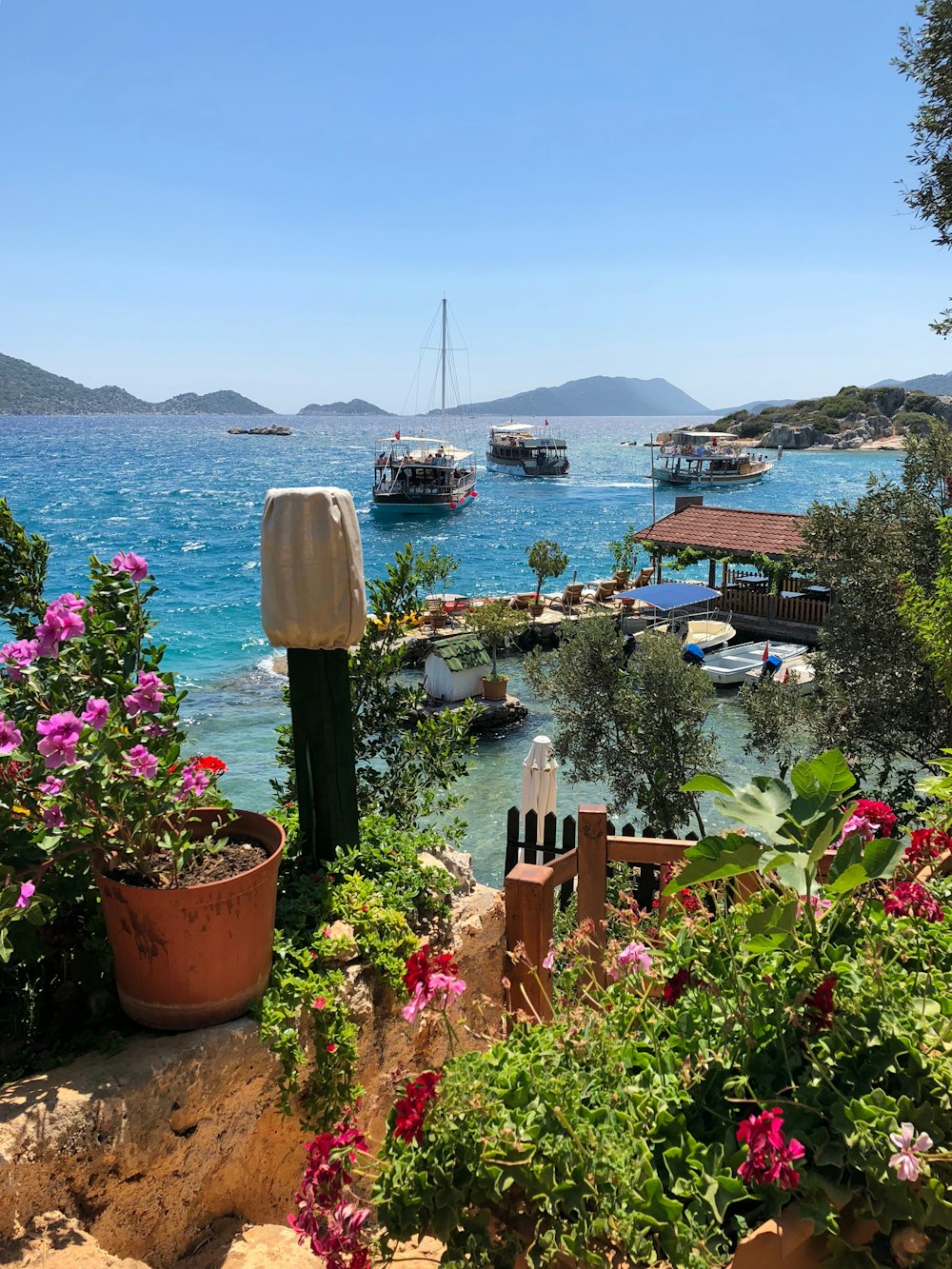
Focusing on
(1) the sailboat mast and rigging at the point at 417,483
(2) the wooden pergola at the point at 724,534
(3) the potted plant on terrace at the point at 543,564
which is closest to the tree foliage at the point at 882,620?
(2) the wooden pergola at the point at 724,534

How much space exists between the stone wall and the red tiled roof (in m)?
19.8

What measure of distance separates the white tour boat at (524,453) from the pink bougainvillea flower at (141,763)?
82331mm

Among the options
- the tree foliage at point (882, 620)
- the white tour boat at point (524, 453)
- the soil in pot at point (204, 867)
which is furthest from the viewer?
the white tour boat at point (524, 453)

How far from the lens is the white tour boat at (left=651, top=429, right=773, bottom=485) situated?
76062mm

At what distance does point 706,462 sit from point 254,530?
165ft

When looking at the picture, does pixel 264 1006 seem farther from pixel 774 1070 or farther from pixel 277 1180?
pixel 774 1070

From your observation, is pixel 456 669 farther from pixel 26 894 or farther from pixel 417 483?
pixel 417 483

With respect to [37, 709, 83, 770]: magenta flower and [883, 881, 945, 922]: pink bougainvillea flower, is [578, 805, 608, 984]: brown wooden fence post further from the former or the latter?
[37, 709, 83, 770]: magenta flower

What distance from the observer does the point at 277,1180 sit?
8.54ft

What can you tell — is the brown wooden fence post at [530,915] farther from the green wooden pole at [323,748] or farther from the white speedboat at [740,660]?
the white speedboat at [740,660]

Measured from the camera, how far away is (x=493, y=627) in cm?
1861

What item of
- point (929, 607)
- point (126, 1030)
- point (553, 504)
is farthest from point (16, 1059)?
point (553, 504)

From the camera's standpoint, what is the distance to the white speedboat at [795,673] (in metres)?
15.8

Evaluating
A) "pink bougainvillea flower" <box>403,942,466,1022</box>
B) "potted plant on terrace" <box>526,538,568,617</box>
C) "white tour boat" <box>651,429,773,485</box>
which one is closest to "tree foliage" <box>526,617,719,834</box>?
"pink bougainvillea flower" <box>403,942,466,1022</box>
